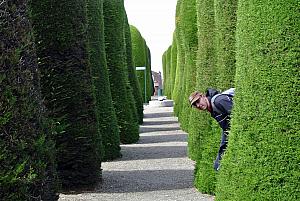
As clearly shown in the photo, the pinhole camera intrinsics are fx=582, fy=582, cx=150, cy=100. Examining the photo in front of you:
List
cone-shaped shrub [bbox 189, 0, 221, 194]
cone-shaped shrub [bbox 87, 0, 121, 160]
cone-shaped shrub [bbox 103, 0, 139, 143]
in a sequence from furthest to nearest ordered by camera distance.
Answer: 1. cone-shaped shrub [bbox 103, 0, 139, 143]
2. cone-shaped shrub [bbox 87, 0, 121, 160]
3. cone-shaped shrub [bbox 189, 0, 221, 194]

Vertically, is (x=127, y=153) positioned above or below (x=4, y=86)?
below

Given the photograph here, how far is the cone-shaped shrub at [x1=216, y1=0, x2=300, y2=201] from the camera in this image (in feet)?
14.5

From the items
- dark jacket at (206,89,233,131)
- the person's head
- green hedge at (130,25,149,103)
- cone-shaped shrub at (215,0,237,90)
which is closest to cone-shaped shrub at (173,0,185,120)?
cone-shaped shrub at (215,0,237,90)

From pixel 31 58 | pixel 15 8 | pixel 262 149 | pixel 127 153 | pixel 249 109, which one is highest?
pixel 15 8

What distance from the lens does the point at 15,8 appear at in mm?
5113

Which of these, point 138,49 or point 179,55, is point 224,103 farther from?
point 138,49

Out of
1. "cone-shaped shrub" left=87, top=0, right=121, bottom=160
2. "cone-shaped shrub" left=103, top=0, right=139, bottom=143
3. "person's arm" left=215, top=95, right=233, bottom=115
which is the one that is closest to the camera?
"person's arm" left=215, top=95, right=233, bottom=115

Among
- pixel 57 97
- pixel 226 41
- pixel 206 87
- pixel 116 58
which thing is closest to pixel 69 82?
pixel 57 97

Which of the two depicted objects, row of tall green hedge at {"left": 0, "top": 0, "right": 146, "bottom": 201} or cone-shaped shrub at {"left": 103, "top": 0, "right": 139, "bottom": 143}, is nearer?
row of tall green hedge at {"left": 0, "top": 0, "right": 146, "bottom": 201}

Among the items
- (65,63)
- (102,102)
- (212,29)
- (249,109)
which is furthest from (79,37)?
(249,109)

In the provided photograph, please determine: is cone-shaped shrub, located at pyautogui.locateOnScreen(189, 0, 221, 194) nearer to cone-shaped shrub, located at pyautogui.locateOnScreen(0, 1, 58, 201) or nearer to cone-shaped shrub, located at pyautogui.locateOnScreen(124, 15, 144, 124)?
cone-shaped shrub, located at pyautogui.locateOnScreen(0, 1, 58, 201)

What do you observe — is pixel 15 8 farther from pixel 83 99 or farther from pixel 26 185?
pixel 83 99

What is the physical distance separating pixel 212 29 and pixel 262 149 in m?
4.30

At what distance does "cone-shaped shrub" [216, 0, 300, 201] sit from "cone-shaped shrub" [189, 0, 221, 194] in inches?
110
